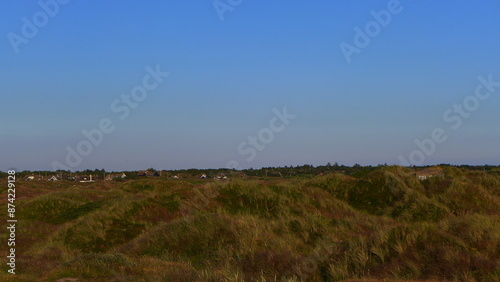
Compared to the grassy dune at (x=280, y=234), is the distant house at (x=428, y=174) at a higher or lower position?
higher

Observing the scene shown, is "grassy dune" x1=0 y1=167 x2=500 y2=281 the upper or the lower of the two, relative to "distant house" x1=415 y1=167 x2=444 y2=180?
lower

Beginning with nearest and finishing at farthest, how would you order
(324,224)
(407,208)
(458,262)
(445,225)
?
(458,262) → (445,225) → (324,224) → (407,208)

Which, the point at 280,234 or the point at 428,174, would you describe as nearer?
the point at 280,234

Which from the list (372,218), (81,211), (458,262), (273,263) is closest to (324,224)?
(372,218)

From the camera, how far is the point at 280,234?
17594 mm

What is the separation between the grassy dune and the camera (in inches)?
430

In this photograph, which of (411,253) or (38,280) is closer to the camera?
(38,280)

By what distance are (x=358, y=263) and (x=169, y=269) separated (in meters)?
4.75

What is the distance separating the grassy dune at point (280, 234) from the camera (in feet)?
35.8

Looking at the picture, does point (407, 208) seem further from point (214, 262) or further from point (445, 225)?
point (214, 262)

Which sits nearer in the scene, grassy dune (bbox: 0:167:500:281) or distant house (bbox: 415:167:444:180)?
grassy dune (bbox: 0:167:500:281)

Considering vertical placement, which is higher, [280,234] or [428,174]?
[428,174]

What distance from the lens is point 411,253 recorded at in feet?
37.4

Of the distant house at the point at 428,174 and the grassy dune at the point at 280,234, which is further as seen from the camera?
the distant house at the point at 428,174
